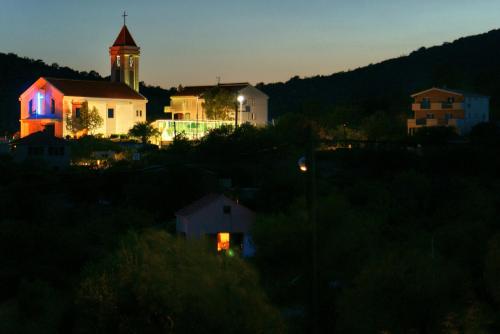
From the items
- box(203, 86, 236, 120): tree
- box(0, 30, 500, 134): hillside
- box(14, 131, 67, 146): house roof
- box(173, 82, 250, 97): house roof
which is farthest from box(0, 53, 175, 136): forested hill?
Result: box(14, 131, 67, 146): house roof

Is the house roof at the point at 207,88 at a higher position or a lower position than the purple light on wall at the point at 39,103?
higher

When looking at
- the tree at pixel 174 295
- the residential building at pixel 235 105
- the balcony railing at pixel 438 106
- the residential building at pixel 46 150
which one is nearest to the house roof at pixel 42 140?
the residential building at pixel 46 150

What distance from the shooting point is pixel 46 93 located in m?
56.7

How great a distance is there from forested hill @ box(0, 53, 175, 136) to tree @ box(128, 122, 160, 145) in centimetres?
2474

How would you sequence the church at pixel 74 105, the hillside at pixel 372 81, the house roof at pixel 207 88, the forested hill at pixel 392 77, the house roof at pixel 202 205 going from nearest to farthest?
the house roof at pixel 202 205 → the church at pixel 74 105 → the house roof at pixel 207 88 → the hillside at pixel 372 81 → the forested hill at pixel 392 77

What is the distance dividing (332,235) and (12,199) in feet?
46.4

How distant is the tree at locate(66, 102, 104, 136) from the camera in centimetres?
5438

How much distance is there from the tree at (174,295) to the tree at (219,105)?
143 ft

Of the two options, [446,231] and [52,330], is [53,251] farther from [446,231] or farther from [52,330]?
[446,231]

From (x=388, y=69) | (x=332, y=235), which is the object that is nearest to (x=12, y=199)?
(x=332, y=235)

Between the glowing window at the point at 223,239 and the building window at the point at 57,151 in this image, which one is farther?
the building window at the point at 57,151

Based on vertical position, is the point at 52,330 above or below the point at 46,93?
below

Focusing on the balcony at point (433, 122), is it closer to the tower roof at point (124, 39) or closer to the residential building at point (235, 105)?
the residential building at point (235, 105)

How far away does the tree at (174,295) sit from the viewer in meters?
15.8
